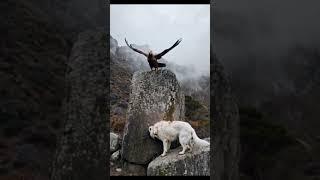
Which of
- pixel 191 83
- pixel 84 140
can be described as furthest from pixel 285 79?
pixel 84 140

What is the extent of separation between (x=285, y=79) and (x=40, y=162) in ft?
22.0

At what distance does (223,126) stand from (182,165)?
4077mm

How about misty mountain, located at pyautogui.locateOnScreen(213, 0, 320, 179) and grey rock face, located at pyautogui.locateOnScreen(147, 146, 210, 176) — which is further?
misty mountain, located at pyautogui.locateOnScreen(213, 0, 320, 179)

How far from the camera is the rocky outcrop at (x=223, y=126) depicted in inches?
132

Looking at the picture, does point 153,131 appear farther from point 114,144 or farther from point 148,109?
point 114,144

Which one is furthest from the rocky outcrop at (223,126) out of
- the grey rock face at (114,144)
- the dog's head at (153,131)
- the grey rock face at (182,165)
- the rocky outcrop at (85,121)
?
the grey rock face at (114,144)

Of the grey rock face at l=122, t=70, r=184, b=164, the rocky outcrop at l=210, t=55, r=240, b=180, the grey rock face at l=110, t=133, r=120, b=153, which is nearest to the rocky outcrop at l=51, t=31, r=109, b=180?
the rocky outcrop at l=210, t=55, r=240, b=180

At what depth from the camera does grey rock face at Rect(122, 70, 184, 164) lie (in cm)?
759

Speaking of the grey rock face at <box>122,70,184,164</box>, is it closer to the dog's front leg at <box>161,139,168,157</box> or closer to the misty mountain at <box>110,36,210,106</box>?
the dog's front leg at <box>161,139,168,157</box>

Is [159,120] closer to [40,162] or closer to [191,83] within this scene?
[40,162]

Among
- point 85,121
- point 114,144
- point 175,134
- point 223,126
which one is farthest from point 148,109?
point 85,121

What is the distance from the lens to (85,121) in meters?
3.14

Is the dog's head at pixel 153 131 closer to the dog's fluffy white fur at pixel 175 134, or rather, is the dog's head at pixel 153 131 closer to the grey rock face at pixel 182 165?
the dog's fluffy white fur at pixel 175 134

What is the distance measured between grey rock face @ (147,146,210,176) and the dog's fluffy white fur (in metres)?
0.13
